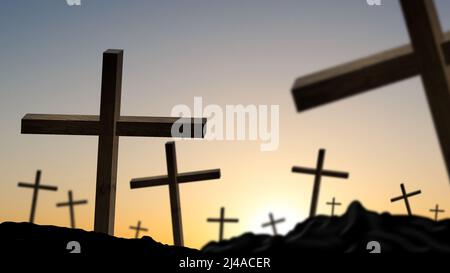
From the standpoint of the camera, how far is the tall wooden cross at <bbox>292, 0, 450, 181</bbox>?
7.89ft

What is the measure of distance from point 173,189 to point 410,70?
19.9 feet

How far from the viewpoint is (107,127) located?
5.89 metres

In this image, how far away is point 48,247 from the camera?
10.0 ft

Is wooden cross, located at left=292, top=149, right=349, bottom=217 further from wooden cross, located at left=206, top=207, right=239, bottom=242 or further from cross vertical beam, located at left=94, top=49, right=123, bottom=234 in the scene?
wooden cross, located at left=206, top=207, right=239, bottom=242

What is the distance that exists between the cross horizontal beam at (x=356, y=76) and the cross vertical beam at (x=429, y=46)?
4 centimetres

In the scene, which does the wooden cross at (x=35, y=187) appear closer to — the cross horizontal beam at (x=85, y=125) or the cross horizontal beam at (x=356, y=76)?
the cross horizontal beam at (x=85, y=125)

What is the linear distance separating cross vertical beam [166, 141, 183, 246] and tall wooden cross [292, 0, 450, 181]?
5853mm

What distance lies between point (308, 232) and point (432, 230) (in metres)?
0.51

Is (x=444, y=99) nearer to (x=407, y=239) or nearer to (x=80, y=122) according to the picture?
(x=407, y=239)

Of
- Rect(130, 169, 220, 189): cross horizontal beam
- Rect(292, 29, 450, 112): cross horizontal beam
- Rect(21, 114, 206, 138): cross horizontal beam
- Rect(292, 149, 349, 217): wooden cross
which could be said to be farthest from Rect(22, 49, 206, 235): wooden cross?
Rect(292, 149, 349, 217): wooden cross

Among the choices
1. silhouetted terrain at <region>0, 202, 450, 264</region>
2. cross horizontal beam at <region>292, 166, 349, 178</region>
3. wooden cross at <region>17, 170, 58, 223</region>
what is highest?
wooden cross at <region>17, 170, 58, 223</region>

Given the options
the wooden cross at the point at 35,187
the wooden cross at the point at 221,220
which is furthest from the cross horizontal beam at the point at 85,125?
the wooden cross at the point at 221,220

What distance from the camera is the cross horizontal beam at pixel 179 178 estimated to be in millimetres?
8188
